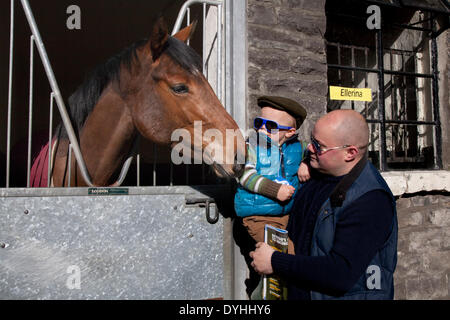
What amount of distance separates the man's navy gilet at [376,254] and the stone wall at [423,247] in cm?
203

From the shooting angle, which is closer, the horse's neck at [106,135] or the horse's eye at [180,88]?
the horse's eye at [180,88]

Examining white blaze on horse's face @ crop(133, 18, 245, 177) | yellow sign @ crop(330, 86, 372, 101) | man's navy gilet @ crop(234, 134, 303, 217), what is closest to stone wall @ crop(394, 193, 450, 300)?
yellow sign @ crop(330, 86, 372, 101)

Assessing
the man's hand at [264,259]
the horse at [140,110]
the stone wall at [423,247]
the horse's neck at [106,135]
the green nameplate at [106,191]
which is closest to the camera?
the man's hand at [264,259]

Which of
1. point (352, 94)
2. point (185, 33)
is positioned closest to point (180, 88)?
point (185, 33)

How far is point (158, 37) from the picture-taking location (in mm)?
2064

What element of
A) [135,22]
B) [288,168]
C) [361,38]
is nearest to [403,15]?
[361,38]

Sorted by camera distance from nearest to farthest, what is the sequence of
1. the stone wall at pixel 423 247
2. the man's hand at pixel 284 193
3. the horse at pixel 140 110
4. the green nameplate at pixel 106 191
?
the man's hand at pixel 284 193 → the horse at pixel 140 110 → the green nameplate at pixel 106 191 → the stone wall at pixel 423 247

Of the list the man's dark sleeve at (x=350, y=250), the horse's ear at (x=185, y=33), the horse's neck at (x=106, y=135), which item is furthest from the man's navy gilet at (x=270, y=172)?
the horse's ear at (x=185, y=33)

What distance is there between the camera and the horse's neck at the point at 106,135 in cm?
234

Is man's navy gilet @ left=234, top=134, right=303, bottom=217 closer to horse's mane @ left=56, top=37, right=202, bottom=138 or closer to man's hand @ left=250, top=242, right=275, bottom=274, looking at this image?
man's hand @ left=250, top=242, right=275, bottom=274

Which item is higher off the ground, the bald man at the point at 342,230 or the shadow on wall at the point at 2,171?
the shadow on wall at the point at 2,171

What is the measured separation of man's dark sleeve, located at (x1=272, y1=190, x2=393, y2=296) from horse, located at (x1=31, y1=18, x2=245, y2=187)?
70cm

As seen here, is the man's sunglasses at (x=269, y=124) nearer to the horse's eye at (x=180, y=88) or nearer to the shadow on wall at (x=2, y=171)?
the horse's eye at (x=180, y=88)

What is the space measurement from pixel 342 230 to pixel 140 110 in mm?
1500
